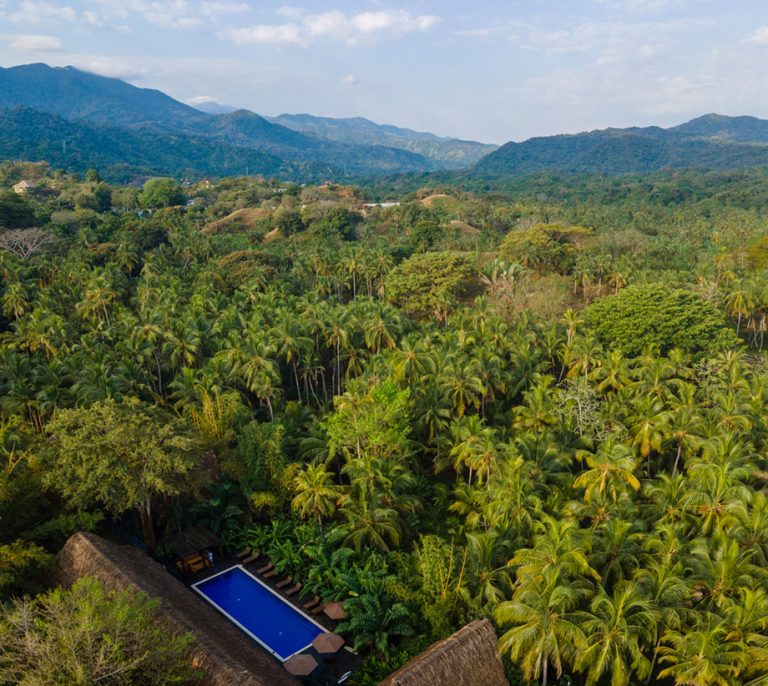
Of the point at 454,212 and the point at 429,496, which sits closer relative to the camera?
the point at 429,496

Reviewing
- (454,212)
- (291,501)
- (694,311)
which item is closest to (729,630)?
(291,501)

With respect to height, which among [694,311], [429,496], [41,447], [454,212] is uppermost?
[454,212]

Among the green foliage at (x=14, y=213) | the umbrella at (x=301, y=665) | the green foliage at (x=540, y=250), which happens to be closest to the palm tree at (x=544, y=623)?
the umbrella at (x=301, y=665)

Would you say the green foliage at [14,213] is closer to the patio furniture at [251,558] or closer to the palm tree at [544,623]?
the patio furniture at [251,558]

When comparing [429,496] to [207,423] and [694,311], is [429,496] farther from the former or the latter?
[694,311]

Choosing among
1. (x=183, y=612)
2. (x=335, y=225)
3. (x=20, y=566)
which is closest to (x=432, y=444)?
(x=183, y=612)

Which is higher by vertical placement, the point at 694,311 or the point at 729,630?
the point at 694,311
